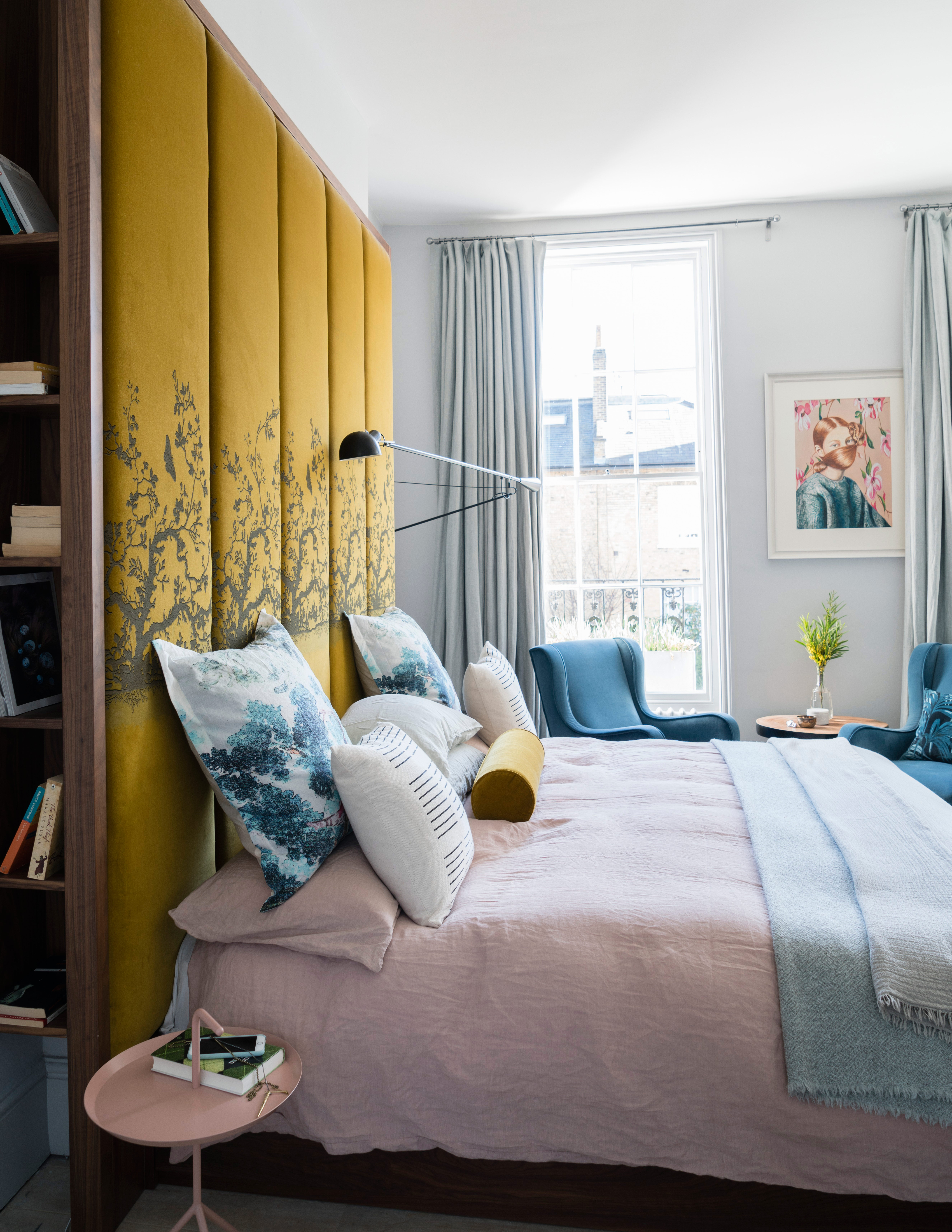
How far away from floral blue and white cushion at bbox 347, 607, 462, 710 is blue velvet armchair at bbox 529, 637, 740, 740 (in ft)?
2.66

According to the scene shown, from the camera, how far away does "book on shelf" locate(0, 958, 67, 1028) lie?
1.53 metres

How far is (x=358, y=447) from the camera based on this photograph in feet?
8.51

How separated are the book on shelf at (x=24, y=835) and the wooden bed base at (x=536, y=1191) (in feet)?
2.19

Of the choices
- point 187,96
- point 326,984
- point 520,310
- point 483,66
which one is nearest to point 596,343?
point 520,310

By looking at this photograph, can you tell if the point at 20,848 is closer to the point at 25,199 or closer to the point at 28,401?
the point at 28,401

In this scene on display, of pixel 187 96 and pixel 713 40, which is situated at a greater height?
pixel 713 40

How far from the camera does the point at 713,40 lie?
9.55ft

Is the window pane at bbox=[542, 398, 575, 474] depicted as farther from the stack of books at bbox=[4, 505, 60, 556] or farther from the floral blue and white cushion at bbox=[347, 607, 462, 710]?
the stack of books at bbox=[4, 505, 60, 556]

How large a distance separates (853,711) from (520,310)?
106 inches

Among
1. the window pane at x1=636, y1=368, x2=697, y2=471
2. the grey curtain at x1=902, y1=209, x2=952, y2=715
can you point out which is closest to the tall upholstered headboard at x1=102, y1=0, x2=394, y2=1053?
the window pane at x1=636, y1=368, x2=697, y2=471

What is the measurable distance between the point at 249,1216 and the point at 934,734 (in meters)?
3.03

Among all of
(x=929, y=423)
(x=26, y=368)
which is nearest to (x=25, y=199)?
(x=26, y=368)

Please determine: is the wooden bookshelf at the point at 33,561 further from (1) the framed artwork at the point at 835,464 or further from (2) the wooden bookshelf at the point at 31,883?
(1) the framed artwork at the point at 835,464

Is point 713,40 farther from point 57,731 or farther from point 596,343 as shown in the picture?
point 57,731
